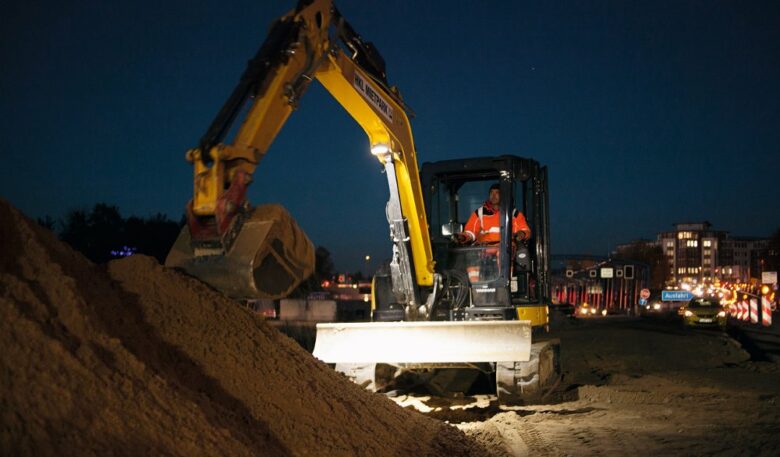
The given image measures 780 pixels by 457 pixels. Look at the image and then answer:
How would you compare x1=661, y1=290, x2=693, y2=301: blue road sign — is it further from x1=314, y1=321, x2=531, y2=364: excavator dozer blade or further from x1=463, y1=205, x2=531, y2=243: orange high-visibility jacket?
x1=314, y1=321, x2=531, y2=364: excavator dozer blade

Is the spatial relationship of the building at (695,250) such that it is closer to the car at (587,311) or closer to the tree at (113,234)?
the car at (587,311)

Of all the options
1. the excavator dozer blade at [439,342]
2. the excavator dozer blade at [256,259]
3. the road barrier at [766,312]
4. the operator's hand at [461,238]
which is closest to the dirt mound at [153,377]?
the excavator dozer blade at [256,259]

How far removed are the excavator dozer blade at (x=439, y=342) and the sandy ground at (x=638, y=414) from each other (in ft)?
2.16

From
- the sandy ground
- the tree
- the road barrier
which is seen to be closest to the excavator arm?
the sandy ground

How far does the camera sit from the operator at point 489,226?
9.67 meters

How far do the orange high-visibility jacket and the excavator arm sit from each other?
1.50 metres

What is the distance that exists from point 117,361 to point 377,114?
4679 mm

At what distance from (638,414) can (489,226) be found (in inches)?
120

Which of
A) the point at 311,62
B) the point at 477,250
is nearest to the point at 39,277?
the point at 311,62

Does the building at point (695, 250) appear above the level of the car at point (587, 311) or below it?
above

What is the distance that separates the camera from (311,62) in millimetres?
6664

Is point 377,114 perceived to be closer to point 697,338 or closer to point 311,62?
point 311,62

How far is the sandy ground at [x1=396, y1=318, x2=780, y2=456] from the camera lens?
654cm

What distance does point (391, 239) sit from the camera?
30.1ft
